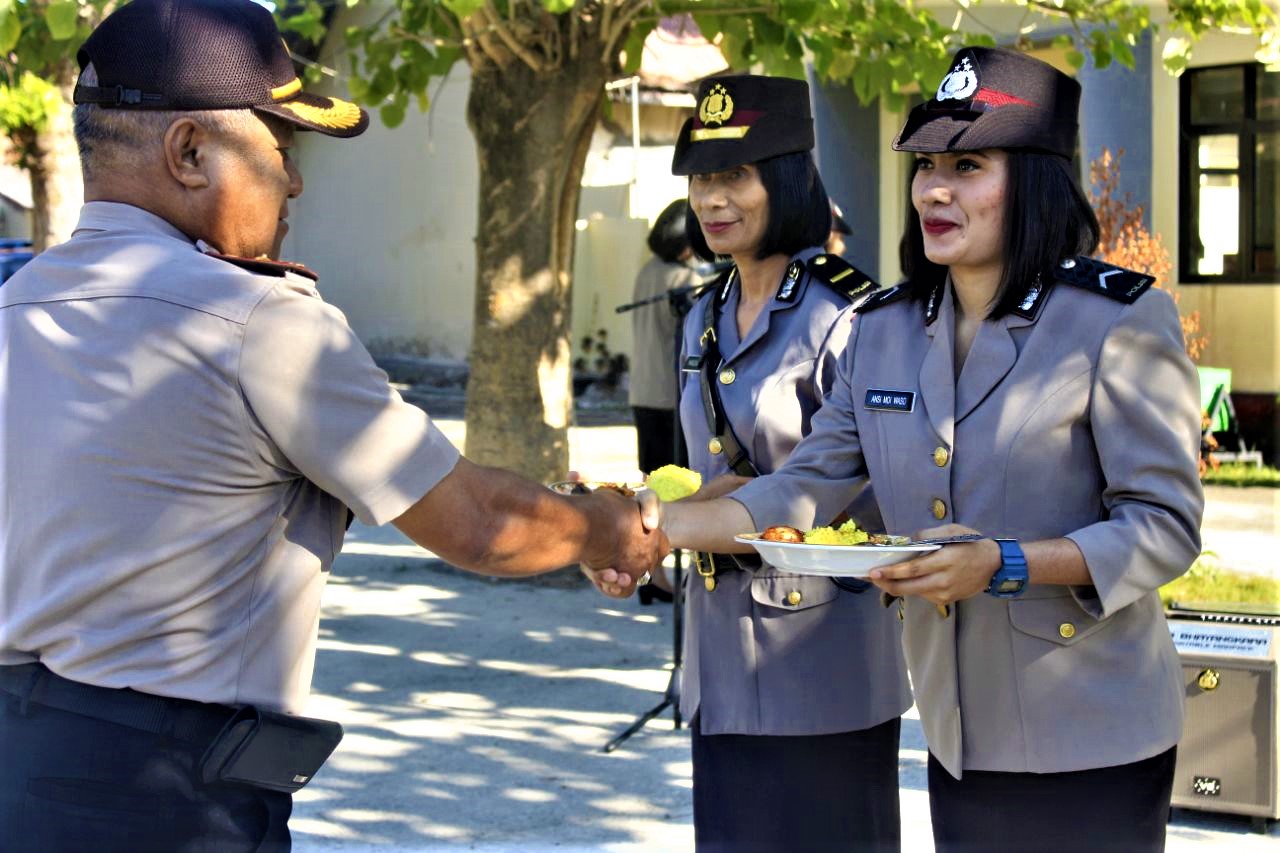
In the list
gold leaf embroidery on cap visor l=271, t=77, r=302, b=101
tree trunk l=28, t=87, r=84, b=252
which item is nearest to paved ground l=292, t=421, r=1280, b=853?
gold leaf embroidery on cap visor l=271, t=77, r=302, b=101

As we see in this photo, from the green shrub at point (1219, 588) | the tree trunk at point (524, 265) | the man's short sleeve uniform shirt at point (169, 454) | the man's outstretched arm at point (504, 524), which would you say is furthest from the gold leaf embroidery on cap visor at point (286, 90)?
the tree trunk at point (524, 265)

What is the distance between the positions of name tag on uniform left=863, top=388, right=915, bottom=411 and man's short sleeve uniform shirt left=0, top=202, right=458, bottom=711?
1113 mm

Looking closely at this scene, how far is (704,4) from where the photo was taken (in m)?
7.10

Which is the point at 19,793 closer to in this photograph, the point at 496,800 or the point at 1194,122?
the point at 496,800

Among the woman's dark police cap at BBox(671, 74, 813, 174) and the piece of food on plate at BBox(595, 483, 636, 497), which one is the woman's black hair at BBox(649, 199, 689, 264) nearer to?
the woman's dark police cap at BBox(671, 74, 813, 174)

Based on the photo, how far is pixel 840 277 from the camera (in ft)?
12.6

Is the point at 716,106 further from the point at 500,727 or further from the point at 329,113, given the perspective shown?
the point at 500,727

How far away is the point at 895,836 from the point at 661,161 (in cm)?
1848

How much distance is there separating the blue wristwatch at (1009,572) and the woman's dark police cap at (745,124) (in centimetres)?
142

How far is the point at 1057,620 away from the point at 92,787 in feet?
5.55

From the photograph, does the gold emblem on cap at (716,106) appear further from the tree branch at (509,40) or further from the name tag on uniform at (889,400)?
the tree branch at (509,40)

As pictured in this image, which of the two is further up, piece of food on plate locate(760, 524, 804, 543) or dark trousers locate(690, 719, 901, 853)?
piece of food on plate locate(760, 524, 804, 543)

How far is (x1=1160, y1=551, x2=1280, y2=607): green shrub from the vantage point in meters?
7.91

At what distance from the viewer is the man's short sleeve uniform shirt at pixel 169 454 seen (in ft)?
7.57
